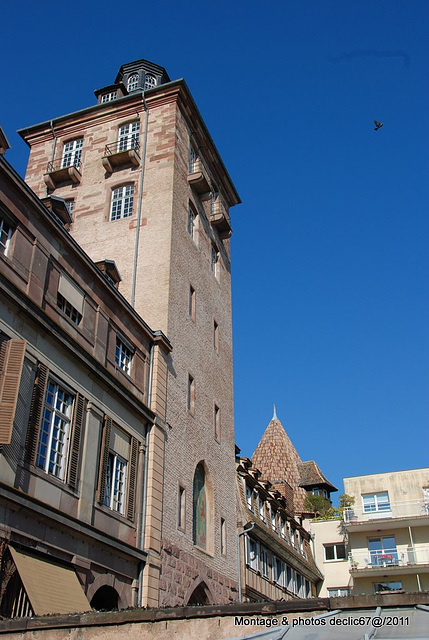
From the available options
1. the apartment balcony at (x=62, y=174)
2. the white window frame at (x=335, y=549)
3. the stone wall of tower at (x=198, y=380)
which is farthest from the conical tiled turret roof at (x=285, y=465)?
the apartment balcony at (x=62, y=174)

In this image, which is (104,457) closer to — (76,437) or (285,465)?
(76,437)

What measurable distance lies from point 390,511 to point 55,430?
1357 inches

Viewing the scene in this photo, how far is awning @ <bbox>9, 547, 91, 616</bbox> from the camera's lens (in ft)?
45.4

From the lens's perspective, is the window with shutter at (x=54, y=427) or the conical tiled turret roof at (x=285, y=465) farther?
the conical tiled turret roof at (x=285, y=465)

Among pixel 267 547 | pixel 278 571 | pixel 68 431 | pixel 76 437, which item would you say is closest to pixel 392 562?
pixel 278 571

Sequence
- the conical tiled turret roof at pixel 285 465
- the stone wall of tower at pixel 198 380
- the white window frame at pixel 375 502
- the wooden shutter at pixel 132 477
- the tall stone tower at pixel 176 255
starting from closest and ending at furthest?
the wooden shutter at pixel 132 477 → the stone wall of tower at pixel 198 380 → the tall stone tower at pixel 176 255 → the white window frame at pixel 375 502 → the conical tiled turret roof at pixel 285 465

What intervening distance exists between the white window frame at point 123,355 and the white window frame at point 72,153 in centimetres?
1448

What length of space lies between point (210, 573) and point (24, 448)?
12.3m

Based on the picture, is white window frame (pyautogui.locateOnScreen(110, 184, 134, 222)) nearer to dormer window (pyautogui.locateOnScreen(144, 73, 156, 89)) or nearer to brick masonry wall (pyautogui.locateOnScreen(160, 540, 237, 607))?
dormer window (pyautogui.locateOnScreen(144, 73, 156, 89))

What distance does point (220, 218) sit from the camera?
34281 mm

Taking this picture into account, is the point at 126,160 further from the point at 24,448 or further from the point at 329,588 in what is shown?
the point at 329,588

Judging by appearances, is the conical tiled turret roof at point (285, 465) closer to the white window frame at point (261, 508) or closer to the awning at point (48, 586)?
the white window frame at point (261, 508)

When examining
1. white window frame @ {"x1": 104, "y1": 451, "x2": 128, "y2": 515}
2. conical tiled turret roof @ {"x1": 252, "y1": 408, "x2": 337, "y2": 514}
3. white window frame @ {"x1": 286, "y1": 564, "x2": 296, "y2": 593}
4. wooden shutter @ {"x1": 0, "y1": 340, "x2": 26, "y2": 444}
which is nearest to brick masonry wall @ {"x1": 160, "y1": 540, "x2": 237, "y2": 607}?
white window frame @ {"x1": 104, "y1": 451, "x2": 128, "y2": 515}

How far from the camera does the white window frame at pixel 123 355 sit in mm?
21609
